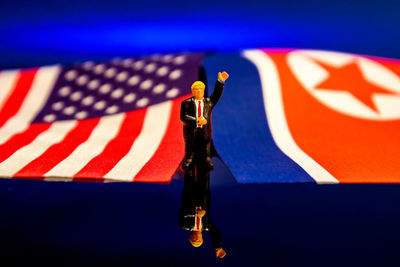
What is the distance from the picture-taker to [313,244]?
759mm

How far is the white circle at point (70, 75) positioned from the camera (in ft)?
6.09

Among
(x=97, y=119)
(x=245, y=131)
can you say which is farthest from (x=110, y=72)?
(x=245, y=131)

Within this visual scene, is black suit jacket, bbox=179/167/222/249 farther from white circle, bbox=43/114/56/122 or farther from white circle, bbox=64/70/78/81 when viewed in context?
white circle, bbox=64/70/78/81

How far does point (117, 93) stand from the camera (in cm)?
174

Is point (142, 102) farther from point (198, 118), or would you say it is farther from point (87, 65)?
point (198, 118)

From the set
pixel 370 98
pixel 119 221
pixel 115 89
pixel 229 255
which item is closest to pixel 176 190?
pixel 119 221

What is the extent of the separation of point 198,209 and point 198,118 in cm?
25

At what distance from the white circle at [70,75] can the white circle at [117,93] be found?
288 mm

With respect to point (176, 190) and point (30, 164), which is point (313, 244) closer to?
point (176, 190)

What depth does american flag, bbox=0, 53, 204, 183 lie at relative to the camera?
1.07 m

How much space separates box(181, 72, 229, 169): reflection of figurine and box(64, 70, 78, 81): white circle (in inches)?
45.2

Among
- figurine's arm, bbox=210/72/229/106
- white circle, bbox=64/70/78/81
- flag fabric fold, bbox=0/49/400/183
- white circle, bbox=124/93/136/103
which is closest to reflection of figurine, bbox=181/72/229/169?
figurine's arm, bbox=210/72/229/106

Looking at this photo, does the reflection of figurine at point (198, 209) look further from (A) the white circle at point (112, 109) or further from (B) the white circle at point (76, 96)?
(B) the white circle at point (76, 96)

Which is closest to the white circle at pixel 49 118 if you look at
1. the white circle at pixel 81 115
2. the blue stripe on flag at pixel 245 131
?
the white circle at pixel 81 115
